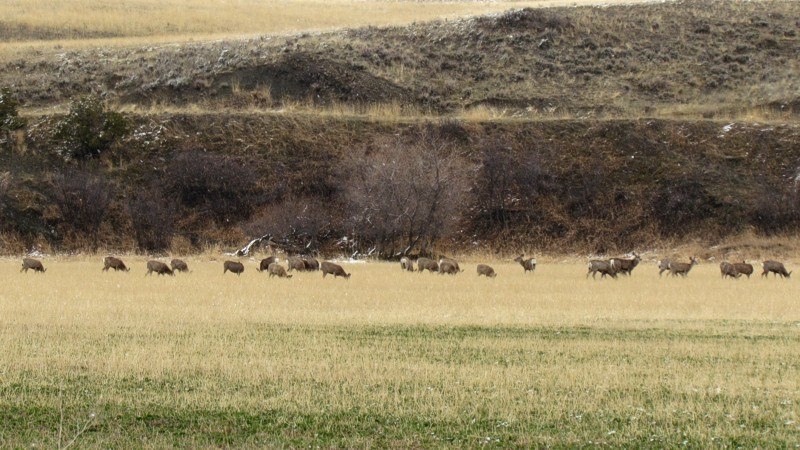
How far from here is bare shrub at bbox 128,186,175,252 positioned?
53.5 m

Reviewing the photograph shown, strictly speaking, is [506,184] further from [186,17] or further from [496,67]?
[186,17]

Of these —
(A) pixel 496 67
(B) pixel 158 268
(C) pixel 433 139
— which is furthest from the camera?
(A) pixel 496 67

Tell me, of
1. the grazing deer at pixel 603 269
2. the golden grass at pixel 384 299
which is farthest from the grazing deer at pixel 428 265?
the grazing deer at pixel 603 269

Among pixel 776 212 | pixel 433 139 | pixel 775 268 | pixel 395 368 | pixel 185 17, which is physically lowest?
pixel 775 268

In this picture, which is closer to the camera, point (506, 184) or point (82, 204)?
point (82, 204)

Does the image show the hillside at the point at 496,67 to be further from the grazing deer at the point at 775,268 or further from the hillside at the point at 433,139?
the grazing deer at the point at 775,268

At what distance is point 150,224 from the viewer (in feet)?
177

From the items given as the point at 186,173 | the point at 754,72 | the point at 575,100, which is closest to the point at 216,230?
the point at 186,173

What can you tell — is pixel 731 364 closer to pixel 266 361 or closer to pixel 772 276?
pixel 266 361

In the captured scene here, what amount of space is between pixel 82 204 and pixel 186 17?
1891 inches

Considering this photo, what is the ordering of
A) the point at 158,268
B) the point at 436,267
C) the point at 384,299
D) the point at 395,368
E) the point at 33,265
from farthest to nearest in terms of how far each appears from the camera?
the point at 436,267 < the point at 33,265 < the point at 158,268 < the point at 384,299 < the point at 395,368

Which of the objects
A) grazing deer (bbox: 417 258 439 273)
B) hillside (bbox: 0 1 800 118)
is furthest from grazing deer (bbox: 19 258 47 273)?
hillside (bbox: 0 1 800 118)

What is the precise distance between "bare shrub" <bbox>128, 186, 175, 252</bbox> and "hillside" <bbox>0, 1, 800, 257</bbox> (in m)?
0.11

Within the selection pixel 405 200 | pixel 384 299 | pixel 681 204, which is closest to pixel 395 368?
pixel 384 299
